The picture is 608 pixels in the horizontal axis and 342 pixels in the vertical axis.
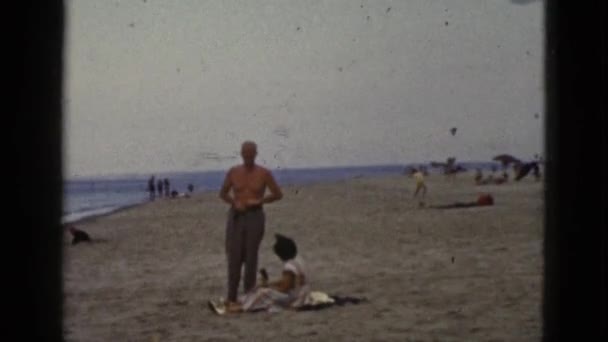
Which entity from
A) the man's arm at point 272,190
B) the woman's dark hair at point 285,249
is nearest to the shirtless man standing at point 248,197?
the man's arm at point 272,190

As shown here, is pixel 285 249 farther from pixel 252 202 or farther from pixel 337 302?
pixel 337 302

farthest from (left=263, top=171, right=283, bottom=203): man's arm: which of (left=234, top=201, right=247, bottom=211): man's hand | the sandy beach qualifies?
the sandy beach

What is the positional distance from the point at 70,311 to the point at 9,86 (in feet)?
12.3

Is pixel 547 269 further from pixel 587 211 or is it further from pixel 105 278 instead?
pixel 105 278

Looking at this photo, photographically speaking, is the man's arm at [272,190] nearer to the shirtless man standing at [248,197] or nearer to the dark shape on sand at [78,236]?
the shirtless man standing at [248,197]

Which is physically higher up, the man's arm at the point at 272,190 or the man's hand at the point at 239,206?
the man's arm at the point at 272,190

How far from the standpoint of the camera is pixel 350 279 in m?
7.53

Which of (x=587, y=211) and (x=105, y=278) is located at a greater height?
(x=587, y=211)

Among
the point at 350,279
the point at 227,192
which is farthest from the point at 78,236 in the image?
the point at 227,192

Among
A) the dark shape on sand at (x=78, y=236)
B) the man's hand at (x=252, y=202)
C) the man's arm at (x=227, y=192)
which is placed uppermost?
the man's arm at (x=227, y=192)

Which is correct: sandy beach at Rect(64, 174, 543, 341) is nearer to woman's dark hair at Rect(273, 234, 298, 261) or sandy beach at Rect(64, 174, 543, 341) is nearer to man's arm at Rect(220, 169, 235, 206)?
woman's dark hair at Rect(273, 234, 298, 261)

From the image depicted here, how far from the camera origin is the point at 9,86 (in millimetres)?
3189

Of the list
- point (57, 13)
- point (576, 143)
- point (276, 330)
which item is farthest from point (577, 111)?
point (276, 330)

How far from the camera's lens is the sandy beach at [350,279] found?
5.40 metres
